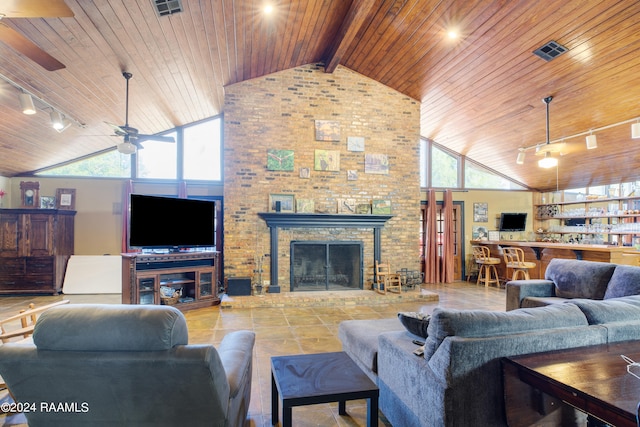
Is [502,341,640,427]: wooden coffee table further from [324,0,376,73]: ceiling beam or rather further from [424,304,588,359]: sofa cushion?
[324,0,376,73]: ceiling beam

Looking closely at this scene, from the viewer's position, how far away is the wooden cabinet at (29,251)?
19.4 feet

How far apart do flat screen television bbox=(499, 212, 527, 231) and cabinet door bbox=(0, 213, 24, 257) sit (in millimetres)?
10445

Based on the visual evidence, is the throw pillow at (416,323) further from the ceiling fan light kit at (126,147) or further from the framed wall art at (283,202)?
the ceiling fan light kit at (126,147)

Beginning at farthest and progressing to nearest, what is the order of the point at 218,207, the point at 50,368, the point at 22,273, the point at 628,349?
the point at 218,207 → the point at 22,273 → the point at 628,349 → the point at 50,368

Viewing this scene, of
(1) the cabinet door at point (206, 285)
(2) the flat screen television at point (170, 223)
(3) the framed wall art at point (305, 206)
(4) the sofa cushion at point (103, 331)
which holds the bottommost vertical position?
(1) the cabinet door at point (206, 285)

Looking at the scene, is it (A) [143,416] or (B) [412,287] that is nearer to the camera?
(A) [143,416]

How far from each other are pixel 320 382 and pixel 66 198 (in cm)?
732

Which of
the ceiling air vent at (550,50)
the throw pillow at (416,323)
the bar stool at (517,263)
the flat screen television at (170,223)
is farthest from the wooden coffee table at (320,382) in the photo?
the bar stool at (517,263)

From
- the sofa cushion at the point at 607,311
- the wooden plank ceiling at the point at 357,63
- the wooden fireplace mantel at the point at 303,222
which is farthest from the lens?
the wooden fireplace mantel at the point at 303,222

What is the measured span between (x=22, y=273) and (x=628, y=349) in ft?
27.3

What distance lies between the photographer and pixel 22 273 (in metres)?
6.00

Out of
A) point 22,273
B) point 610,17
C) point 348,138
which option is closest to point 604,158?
point 610,17

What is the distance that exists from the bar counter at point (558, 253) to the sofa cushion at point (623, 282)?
7.51 ft

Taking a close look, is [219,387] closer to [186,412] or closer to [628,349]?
[186,412]
